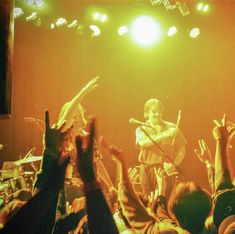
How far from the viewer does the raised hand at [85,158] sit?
4.29 m

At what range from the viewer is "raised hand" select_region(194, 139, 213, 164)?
17.8 ft

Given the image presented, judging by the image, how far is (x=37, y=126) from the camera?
5.52 metres

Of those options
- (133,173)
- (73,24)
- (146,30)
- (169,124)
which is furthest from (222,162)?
(73,24)

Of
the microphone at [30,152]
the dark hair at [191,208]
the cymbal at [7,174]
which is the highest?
the microphone at [30,152]

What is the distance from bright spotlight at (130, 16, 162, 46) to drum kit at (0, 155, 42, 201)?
231cm

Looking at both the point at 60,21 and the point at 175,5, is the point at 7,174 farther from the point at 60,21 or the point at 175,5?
the point at 175,5

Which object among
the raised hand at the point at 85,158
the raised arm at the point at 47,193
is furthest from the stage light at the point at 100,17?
the raised hand at the point at 85,158

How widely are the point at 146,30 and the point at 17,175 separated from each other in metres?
2.82

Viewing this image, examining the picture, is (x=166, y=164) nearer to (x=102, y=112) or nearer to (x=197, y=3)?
(x=102, y=112)

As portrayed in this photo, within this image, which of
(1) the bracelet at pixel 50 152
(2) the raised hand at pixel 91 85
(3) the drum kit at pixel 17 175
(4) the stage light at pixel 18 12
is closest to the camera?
(1) the bracelet at pixel 50 152

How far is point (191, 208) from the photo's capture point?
170 inches

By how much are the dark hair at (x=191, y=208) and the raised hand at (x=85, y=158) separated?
3.48ft

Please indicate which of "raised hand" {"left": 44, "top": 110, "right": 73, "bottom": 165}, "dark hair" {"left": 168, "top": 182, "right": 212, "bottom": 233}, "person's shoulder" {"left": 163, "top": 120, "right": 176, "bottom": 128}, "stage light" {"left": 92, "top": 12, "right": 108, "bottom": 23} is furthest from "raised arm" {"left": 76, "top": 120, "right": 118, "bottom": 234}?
"stage light" {"left": 92, "top": 12, "right": 108, "bottom": 23}

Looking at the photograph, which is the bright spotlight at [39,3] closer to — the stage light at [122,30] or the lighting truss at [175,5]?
the stage light at [122,30]
